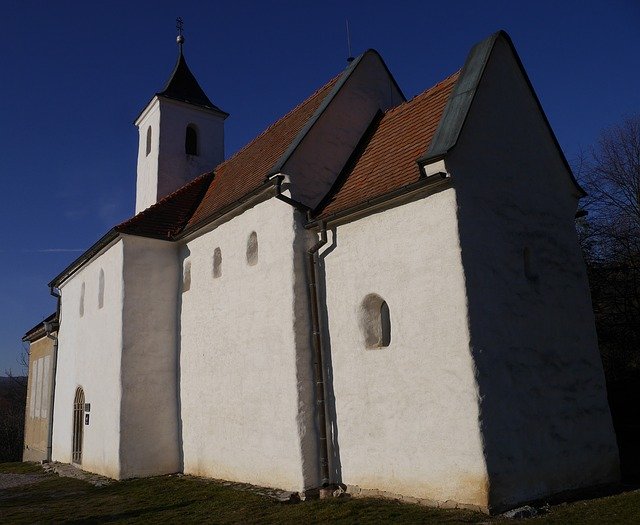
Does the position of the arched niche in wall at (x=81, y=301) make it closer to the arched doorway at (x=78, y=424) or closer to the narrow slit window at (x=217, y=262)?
the arched doorway at (x=78, y=424)

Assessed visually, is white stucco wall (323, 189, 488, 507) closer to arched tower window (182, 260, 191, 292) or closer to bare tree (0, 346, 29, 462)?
arched tower window (182, 260, 191, 292)

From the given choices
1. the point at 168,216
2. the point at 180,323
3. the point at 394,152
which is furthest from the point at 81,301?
the point at 394,152

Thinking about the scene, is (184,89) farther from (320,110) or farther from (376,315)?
(376,315)

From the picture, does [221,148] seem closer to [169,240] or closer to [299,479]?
[169,240]

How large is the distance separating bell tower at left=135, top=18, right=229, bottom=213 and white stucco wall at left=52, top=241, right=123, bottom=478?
14.6 ft

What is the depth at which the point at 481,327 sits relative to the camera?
26.1 ft

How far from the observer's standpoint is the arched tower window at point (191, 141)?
20.1m

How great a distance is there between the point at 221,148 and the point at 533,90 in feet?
41.6

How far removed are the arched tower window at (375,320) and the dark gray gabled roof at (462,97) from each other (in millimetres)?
2346

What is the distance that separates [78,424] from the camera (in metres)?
15.7

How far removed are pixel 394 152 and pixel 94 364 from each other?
939 cm

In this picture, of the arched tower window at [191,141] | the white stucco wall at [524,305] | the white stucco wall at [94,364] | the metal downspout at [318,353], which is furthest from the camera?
the arched tower window at [191,141]

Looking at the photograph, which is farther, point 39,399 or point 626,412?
point 39,399

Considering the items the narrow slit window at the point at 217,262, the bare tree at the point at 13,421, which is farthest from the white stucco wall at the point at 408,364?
the bare tree at the point at 13,421
